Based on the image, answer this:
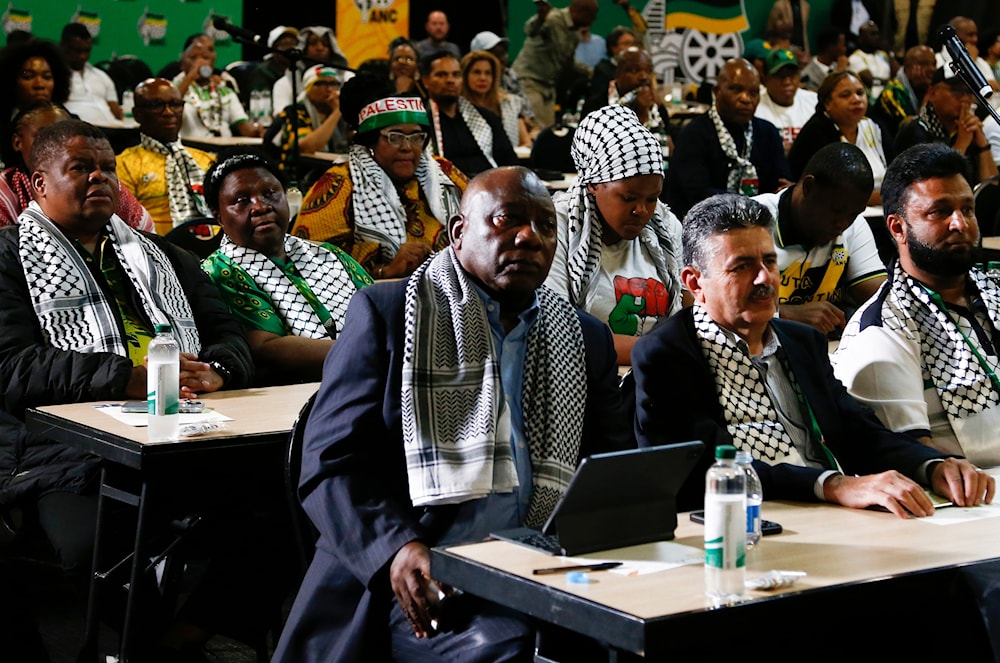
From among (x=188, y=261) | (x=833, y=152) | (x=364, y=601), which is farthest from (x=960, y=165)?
(x=188, y=261)

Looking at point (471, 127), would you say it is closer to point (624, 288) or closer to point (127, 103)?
point (127, 103)

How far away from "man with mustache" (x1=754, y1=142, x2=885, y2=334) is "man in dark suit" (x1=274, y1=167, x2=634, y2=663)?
6.48 feet

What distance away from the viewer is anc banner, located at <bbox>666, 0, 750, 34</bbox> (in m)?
14.0

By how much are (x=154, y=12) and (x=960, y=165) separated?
9.25m

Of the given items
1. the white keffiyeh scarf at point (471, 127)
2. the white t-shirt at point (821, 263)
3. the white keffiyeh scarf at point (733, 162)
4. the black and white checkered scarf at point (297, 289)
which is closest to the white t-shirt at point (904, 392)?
the white t-shirt at point (821, 263)

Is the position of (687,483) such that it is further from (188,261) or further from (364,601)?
(188,261)

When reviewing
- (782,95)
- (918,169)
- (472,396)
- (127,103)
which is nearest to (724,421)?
(472,396)

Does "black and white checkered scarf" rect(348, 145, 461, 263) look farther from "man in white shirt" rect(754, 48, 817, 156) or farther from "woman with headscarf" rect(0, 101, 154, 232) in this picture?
"man in white shirt" rect(754, 48, 817, 156)

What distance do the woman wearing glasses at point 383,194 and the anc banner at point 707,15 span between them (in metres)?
8.48

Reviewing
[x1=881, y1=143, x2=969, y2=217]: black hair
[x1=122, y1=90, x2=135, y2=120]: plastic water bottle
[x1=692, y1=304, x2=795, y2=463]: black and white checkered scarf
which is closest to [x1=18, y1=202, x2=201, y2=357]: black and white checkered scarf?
[x1=692, y1=304, x2=795, y2=463]: black and white checkered scarf

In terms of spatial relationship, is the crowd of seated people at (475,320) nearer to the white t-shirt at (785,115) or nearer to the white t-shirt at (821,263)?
the white t-shirt at (821,263)

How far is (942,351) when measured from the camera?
3303 mm

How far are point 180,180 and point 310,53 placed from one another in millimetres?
4383

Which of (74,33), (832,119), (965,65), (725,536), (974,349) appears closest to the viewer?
(725,536)
